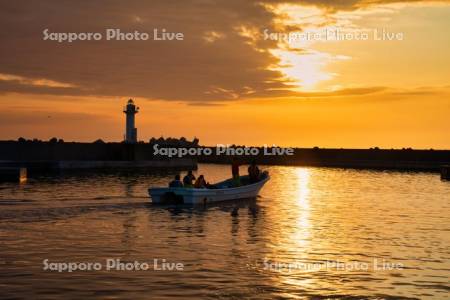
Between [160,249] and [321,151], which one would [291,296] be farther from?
[321,151]

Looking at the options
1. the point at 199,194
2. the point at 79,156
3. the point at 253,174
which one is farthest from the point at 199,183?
the point at 79,156

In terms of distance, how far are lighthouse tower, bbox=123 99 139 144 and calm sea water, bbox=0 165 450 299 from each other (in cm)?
4996

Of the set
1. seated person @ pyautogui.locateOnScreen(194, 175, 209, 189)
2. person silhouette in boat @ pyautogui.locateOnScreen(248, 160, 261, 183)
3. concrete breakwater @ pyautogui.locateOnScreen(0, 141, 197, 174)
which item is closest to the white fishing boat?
seated person @ pyautogui.locateOnScreen(194, 175, 209, 189)

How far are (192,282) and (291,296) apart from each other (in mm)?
2743

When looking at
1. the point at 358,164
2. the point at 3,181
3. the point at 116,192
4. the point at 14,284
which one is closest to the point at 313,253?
the point at 14,284

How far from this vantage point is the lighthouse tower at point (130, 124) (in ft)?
291

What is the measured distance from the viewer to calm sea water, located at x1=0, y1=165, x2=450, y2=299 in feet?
52.8

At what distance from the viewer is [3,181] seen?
5747 centimetres

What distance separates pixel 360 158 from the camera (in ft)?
452

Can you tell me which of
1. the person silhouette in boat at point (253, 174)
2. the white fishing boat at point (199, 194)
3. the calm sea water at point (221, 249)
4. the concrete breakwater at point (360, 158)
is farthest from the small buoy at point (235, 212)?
the concrete breakwater at point (360, 158)

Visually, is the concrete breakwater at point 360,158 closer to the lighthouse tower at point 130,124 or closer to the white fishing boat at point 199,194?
the lighthouse tower at point 130,124

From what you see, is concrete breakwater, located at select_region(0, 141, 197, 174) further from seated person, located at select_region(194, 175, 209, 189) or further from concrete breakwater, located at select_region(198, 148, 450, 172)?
concrete breakwater, located at select_region(198, 148, 450, 172)

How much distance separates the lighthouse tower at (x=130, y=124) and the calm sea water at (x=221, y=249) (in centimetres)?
4996

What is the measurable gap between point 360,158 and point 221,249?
119326 mm
